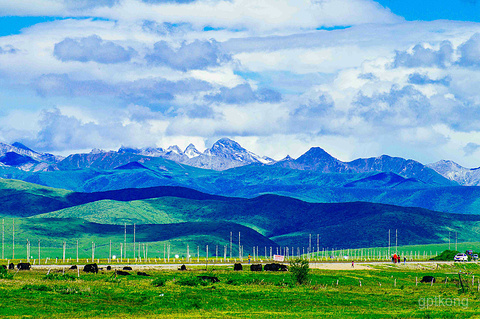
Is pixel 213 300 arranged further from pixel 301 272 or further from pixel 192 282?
pixel 301 272

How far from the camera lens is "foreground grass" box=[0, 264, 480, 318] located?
63688mm

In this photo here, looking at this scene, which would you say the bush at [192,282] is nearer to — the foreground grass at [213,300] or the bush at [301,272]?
the foreground grass at [213,300]

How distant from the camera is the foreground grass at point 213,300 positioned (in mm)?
63688

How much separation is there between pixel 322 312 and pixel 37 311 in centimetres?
2564

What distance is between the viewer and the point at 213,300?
73.4 meters

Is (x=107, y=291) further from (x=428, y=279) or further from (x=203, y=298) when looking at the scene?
(x=428, y=279)

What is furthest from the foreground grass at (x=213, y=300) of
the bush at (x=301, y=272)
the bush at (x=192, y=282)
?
the bush at (x=301, y=272)

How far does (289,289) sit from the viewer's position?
89000 mm

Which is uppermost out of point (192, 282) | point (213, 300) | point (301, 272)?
point (301, 272)

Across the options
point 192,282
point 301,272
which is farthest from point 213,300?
point 301,272

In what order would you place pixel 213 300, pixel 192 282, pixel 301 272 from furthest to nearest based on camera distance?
pixel 301 272 < pixel 192 282 < pixel 213 300

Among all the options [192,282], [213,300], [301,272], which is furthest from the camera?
[301,272]

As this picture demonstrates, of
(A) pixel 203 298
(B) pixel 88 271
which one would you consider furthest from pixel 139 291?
(B) pixel 88 271

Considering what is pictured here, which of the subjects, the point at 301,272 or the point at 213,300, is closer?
the point at 213,300
